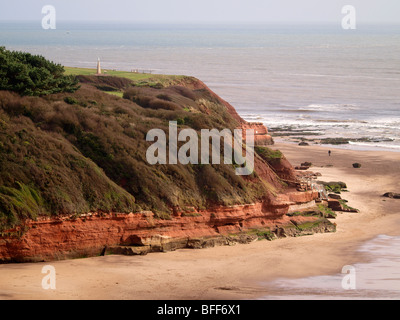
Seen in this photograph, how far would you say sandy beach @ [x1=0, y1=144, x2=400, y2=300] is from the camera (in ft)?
72.4

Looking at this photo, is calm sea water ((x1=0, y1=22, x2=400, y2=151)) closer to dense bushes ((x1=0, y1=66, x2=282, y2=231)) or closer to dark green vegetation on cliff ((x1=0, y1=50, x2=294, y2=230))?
dark green vegetation on cliff ((x1=0, y1=50, x2=294, y2=230))

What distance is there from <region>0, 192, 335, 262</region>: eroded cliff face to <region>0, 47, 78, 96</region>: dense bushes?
812cm

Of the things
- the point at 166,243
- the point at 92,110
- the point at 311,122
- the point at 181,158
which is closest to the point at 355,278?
the point at 166,243

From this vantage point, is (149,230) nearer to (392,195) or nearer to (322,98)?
(392,195)

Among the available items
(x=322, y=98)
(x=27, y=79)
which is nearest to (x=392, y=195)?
(x=27, y=79)

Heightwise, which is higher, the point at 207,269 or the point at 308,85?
the point at 308,85

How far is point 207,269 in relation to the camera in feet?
83.1

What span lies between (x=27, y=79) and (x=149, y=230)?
346 inches

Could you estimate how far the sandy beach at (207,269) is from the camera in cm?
2206

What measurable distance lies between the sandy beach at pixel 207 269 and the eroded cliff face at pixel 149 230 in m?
0.43

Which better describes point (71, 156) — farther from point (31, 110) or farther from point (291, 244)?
point (291, 244)

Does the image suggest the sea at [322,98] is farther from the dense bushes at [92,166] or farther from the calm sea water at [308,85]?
the dense bushes at [92,166]

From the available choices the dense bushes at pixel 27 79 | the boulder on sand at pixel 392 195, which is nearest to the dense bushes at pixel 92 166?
the dense bushes at pixel 27 79

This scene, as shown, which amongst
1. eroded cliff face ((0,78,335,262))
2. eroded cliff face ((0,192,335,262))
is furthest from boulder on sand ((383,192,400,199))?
eroded cliff face ((0,192,335,262))
